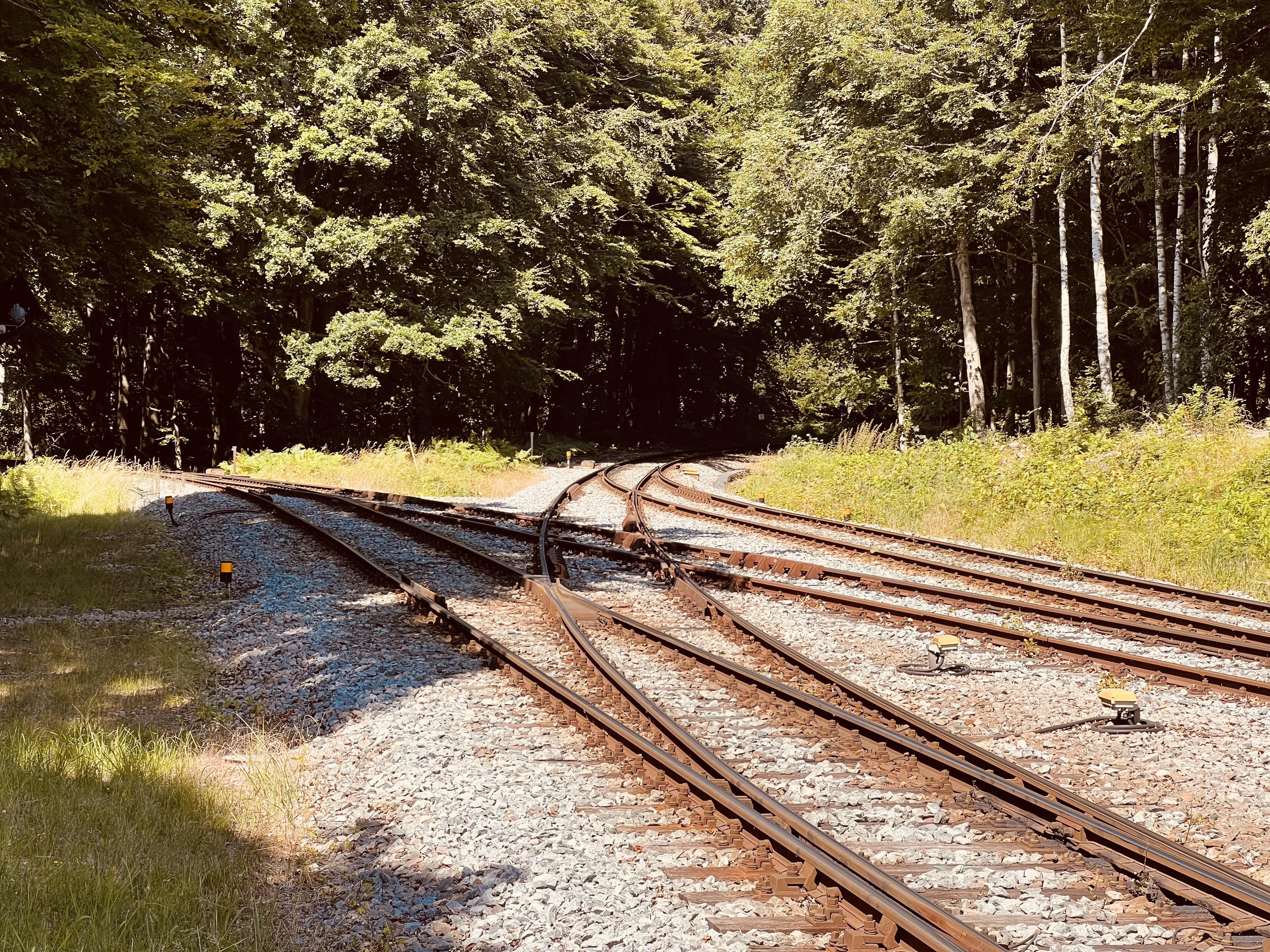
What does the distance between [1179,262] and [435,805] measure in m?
22.0

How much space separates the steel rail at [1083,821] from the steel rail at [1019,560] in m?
5.68

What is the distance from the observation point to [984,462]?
19375mm

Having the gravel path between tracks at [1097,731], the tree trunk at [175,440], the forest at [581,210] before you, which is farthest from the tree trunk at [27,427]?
the gravel path between tracks at [1097,731]

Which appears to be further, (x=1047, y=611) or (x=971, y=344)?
(x=971, y=344)

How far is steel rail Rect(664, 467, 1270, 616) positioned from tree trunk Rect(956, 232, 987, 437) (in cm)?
800

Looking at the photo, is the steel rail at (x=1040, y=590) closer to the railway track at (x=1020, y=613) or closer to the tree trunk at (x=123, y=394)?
the railway track at (x=1020, y=613)

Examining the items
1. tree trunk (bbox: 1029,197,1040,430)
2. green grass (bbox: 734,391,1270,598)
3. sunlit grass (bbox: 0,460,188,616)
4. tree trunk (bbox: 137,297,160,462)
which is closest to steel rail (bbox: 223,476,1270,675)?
green grass (bbox: 734,391,1270,598)

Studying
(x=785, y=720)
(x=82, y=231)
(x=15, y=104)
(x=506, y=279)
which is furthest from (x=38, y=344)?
(x=506, y=279)

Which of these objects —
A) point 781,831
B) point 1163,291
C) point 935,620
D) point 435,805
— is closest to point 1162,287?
point 1163,291

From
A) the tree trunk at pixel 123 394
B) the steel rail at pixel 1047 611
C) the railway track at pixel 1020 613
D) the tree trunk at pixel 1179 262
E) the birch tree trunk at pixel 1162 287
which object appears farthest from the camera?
the tree trunk at pixel 123 394

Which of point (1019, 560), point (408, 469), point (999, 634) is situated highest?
point (408, 469)

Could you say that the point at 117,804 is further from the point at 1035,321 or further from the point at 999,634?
the point at 1035,321

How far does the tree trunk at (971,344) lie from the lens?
2617cm

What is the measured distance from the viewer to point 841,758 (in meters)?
6.49
